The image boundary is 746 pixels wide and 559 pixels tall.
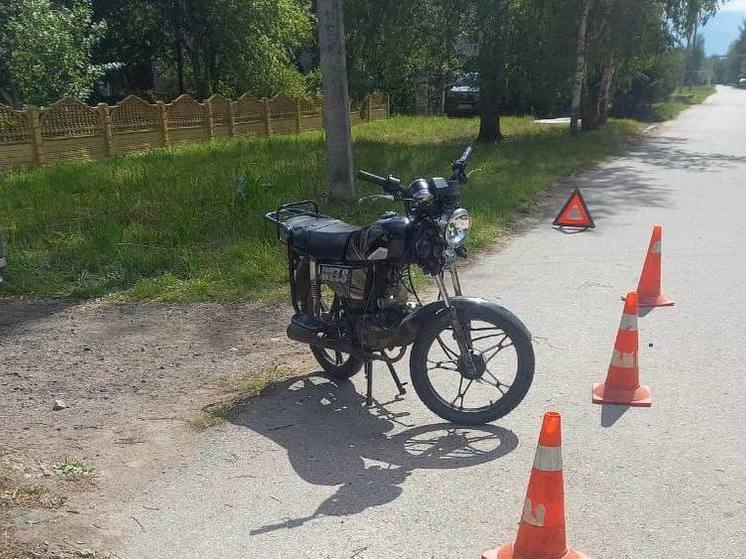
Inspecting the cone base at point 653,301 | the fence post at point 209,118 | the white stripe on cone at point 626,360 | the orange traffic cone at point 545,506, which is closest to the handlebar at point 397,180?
the white stripe on cone at point 626,360

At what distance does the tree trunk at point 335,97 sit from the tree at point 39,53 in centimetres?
1207

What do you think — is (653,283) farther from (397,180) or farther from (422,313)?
(397,180)

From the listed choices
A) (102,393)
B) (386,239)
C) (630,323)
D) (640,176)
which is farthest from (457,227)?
(640,176)

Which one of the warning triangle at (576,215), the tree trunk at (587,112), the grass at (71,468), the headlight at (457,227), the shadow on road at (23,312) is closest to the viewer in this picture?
the grass at (71,468)

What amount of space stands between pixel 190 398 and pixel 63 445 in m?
0.85

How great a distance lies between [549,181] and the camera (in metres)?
14.4

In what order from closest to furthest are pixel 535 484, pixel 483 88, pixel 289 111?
1. pixel 535 484
2. pixel 483 88
3. pixel 289 111

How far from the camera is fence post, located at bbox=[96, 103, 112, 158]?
1809cm

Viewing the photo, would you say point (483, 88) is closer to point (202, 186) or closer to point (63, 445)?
point (202, 186)

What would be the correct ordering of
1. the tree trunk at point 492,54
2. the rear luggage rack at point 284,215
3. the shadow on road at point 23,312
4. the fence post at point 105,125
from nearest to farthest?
the rear luggage rack at point 284,215 < the shadow on road at point 23,312 < the fence post at point 105,125 < the tree trunk at point 492,54

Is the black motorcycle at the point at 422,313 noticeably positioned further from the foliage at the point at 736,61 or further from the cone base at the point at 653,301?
the foliage at the point at 736,61

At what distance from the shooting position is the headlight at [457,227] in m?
4.15

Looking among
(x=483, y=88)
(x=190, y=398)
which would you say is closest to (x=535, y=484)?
(x=190, y=398)

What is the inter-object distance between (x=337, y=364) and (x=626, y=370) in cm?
179
